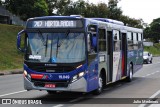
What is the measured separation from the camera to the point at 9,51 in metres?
40.0

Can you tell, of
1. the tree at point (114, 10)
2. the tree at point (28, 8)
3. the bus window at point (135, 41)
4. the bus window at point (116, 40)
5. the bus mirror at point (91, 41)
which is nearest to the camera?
the bus mirror at point (91, 41)

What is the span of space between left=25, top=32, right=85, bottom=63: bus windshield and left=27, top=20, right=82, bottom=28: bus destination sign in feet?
0.91

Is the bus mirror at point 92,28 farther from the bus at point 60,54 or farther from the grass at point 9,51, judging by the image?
the grass at point 9,51

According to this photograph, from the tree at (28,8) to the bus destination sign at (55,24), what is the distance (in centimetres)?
4436

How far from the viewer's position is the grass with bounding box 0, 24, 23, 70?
1367 inches

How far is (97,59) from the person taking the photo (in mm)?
13719

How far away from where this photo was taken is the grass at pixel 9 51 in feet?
114

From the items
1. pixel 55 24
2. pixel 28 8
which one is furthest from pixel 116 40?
pixel 28 8

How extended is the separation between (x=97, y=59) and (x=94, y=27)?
1.14 m

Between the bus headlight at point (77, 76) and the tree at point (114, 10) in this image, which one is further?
the tree at point (114, 10)

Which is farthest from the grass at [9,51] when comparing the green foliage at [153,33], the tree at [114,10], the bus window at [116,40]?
the green foliage at [153,33]

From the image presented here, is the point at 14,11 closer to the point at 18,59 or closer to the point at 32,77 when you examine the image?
the point at 18,59

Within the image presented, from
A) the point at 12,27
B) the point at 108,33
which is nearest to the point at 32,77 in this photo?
the point at 108,33

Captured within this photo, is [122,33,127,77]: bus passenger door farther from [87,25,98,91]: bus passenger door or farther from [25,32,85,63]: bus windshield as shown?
[25,32,85,63]: bus windshield
